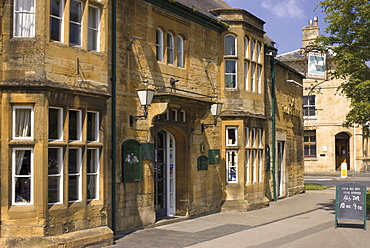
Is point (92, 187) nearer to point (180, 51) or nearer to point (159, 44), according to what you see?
point (159, 44)

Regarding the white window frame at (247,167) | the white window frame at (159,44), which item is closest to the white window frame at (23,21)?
the white window frame at (159,44)

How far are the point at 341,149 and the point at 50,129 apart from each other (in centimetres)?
4357

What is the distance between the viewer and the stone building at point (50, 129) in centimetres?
1038

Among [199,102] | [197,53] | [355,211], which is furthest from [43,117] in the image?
[355,211]

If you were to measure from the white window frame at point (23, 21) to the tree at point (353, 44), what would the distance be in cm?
1034

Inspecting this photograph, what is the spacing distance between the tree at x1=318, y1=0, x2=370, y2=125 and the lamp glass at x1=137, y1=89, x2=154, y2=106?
22.9ft

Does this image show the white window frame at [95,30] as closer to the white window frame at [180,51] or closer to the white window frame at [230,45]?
the white window frame at [180,51]

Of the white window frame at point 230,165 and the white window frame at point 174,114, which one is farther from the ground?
the white window frame at point 174,114

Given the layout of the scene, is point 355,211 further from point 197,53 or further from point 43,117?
point 43,117

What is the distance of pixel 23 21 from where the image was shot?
1080 cm

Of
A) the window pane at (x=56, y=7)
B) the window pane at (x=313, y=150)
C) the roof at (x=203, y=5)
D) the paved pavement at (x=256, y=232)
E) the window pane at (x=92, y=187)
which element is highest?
the roof at (x=203, y=5)

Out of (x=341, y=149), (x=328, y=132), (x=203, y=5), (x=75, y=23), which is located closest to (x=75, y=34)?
(x=75, y=23)

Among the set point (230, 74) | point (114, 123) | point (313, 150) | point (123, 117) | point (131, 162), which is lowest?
point (131, 162)

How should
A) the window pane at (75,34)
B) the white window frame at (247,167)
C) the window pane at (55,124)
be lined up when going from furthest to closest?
the white window frame at (247,167), the window pane at (75,34), the window pane at (55,124)
